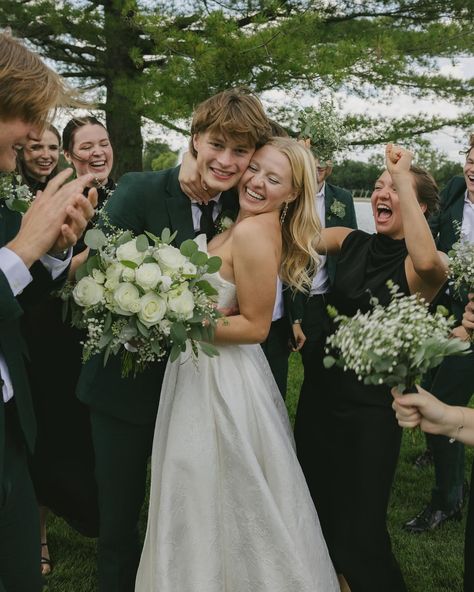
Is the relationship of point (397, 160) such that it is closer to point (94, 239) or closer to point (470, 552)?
point (94, 239)

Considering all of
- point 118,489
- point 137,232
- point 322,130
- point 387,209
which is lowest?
point 118,489

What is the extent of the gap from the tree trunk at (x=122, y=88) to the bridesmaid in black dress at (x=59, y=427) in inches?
240

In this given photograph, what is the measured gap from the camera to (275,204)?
355cm

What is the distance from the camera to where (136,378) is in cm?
344

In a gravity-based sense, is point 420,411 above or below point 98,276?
below

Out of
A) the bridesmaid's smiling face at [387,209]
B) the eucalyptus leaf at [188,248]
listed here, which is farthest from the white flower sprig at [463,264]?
the eucalyptus leaf at [188,248]

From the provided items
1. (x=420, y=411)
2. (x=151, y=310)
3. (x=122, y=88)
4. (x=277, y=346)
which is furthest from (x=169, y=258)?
(x=122, y=88)

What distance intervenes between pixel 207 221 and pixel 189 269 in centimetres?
86

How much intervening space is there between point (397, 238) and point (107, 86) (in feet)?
28.4

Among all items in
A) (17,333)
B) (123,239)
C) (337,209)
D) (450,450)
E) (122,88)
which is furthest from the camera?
(122,88)

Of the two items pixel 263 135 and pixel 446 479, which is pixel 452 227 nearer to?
pixel 446 479

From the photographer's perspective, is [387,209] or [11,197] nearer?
[11,197]

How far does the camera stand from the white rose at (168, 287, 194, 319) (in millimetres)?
2754

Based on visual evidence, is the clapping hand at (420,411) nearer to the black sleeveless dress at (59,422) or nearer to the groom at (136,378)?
the groom at (136,378)
